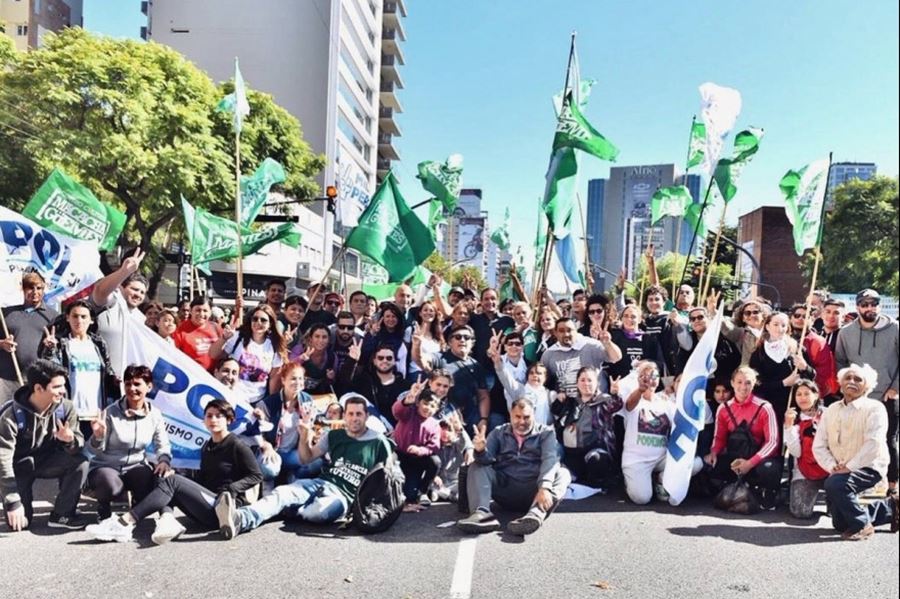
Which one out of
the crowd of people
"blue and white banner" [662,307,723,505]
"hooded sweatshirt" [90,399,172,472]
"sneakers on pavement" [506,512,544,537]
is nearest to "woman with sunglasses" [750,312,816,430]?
the crowd of people

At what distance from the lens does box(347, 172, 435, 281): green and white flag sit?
8.45 meters

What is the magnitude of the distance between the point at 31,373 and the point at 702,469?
566 centimetres

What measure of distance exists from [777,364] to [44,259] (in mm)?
7009

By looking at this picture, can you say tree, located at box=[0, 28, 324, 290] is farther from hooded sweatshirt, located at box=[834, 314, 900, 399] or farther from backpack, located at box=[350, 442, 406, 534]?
hooded sweatshirt, located at box=[834, 314, 900, 399]

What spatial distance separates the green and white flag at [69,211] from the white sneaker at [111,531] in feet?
10.8

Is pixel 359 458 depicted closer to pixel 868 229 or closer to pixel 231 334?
pixel 231 334

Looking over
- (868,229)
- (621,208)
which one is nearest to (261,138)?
(868,229)

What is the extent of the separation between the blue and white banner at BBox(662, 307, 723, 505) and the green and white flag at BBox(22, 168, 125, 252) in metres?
6.02

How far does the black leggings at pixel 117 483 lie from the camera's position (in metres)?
5.53

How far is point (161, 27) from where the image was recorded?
4938 centimetres

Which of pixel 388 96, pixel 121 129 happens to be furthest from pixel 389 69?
pixel 121 129

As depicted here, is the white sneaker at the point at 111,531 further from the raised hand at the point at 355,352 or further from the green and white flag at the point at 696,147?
the green and white flag at the point at 696,147

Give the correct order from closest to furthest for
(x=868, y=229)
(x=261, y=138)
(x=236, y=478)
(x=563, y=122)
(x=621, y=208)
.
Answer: (x=868, y=229) < (x=236, y=478) < (x=563, y=122) < (x=261, y=138) < (x=621, y=208)

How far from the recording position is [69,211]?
24.3 feet
